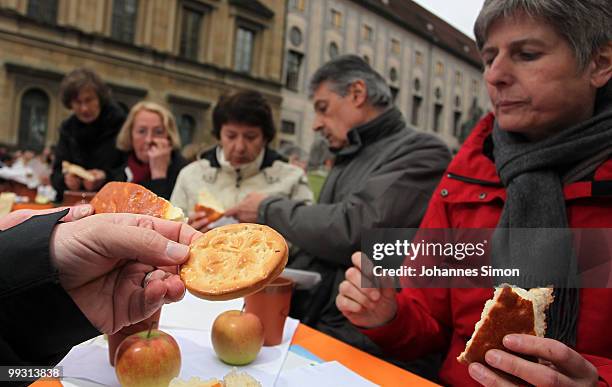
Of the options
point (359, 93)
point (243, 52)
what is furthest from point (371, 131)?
point (243, 52)

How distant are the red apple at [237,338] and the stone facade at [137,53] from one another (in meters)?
11.1

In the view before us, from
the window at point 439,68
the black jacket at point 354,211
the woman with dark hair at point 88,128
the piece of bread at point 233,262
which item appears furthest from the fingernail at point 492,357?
the window at point 439,68

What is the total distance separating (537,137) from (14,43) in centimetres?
1536

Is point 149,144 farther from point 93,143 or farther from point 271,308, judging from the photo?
point 271,308

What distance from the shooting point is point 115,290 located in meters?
0.92

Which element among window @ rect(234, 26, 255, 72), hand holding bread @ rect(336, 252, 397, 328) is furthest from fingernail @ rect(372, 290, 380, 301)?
window @ rect(234, 26, 255, 72)

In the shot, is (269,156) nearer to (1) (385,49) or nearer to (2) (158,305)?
(2) (158,305)

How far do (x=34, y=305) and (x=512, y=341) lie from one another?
0.80 metres

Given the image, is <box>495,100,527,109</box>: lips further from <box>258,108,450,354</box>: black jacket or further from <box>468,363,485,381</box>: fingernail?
<box>468,363,485,381</box>: fingernail

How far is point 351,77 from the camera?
2232 mm

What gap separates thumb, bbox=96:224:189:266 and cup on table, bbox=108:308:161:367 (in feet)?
0.68

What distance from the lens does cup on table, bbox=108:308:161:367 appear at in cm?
96

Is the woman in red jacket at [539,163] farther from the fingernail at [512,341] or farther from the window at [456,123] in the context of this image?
the window at [456,123]

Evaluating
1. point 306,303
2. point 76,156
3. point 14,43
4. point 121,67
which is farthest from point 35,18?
point 306,303
